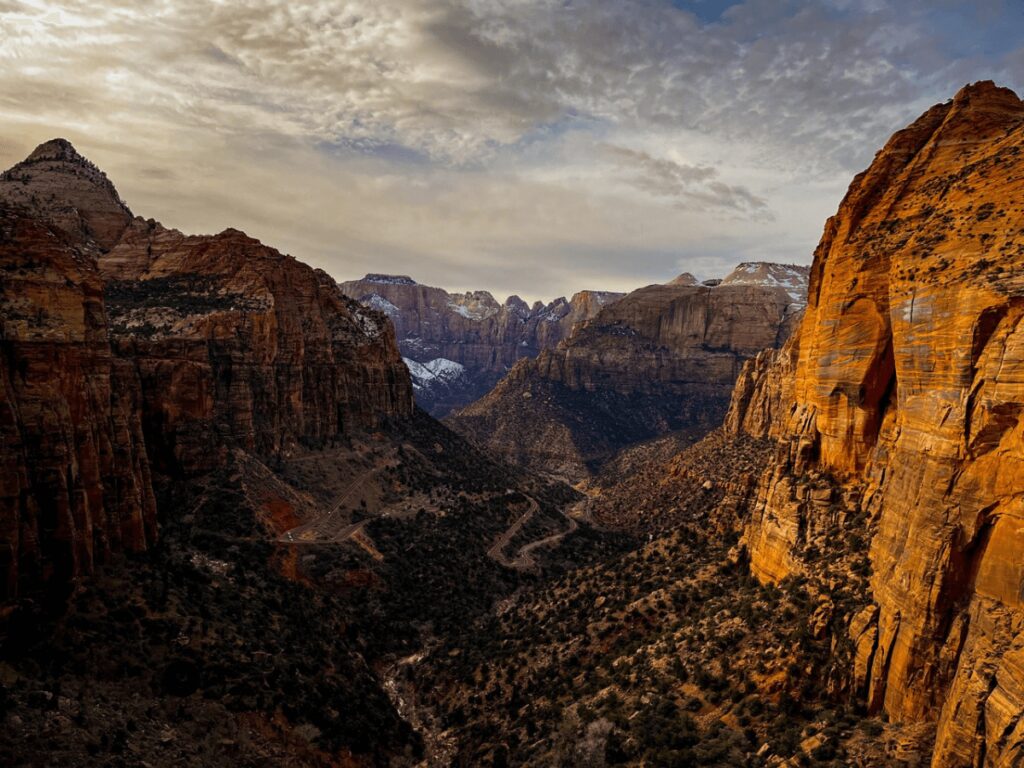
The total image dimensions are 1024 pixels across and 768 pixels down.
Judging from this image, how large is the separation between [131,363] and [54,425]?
27.4 meters

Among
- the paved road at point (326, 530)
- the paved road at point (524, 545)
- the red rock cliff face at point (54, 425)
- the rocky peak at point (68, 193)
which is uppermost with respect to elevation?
the rocky peak at point (68, 193)

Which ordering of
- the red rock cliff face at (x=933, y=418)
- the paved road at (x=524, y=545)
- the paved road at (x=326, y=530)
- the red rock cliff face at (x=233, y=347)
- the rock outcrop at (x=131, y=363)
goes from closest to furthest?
the red rock cliff face at (x=933, y=418) < the rock outcrop at (x=131, y=363) < the red rock cliff face at (x=233, y=347) < the paved road at (x=326, y=530) < the paved road at (x=524, y=545)

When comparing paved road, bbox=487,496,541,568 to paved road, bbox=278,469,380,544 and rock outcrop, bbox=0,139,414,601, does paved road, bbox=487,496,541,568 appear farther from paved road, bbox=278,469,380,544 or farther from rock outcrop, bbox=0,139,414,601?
rock outcrop, bbox=0,139,414,601

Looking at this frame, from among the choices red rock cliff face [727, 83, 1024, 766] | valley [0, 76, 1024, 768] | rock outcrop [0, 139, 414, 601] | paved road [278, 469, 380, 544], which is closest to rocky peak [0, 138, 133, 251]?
rock outcrop [0, 139, 414, 601]

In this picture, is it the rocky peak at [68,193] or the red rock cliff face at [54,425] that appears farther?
the rocky peak at [68,193]

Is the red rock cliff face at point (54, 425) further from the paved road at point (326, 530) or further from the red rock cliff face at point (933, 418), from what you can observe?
the red rock cliff face at point (933, 418)

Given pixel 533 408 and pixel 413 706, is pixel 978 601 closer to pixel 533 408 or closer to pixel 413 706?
pixel 413 706

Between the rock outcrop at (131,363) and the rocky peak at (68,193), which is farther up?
the rocky peak at (68,193)

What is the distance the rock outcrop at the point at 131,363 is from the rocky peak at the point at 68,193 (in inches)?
9.8

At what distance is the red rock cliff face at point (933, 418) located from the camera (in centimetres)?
1834

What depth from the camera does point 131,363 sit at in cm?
5762

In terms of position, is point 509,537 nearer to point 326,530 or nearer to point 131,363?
point 326,530

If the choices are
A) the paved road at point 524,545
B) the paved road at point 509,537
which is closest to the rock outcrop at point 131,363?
the paved road at point 509,537

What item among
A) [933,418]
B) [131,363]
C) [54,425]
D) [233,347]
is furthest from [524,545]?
[933,418]
